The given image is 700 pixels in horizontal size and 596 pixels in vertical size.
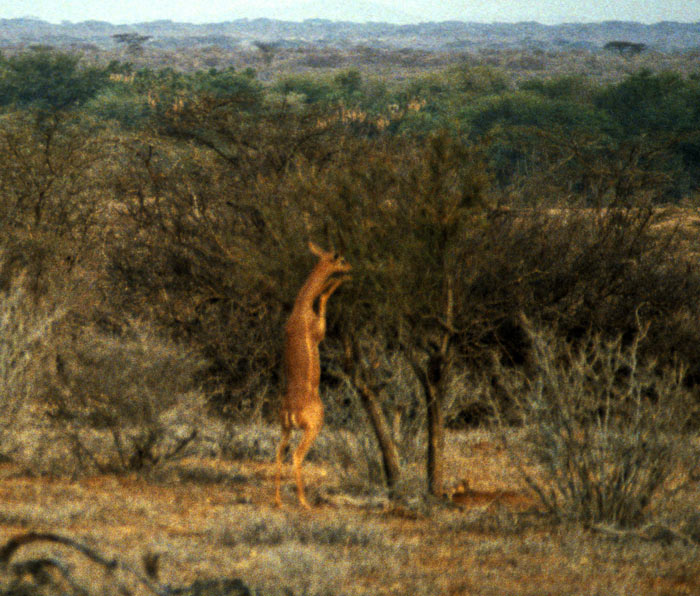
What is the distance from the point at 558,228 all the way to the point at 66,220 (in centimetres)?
649

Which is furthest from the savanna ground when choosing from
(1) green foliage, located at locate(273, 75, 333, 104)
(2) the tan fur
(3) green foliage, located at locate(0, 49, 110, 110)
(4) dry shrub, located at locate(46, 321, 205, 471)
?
(1) green foliage, located at locate(273, 75, 333, 104)

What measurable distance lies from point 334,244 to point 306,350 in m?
0.96

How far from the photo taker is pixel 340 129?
14711mm

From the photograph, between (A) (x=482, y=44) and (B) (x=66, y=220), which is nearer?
(B) (x=66, y=220)

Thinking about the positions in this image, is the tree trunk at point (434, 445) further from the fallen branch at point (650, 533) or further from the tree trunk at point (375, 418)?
the fallen branch at point (650, 533)

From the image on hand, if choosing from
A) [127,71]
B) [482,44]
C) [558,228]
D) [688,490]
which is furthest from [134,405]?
[482,44]

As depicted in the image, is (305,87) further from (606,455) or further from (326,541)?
(326,541)

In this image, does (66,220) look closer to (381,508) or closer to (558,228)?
(558,228)

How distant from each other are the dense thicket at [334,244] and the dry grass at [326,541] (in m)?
1.10

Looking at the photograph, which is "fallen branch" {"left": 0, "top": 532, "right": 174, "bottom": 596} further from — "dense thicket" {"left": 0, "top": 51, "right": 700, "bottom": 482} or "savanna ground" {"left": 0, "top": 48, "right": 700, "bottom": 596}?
"dense thicket" {"left": 0, "top": 51, "right": 700, "bottom": 482}

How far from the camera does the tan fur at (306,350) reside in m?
5.62

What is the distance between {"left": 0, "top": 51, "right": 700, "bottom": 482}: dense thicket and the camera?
659 centimetres

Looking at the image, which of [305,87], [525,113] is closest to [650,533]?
[525,113]

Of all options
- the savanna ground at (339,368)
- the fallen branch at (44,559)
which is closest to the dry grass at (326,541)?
the savanna ground at (339,368)
